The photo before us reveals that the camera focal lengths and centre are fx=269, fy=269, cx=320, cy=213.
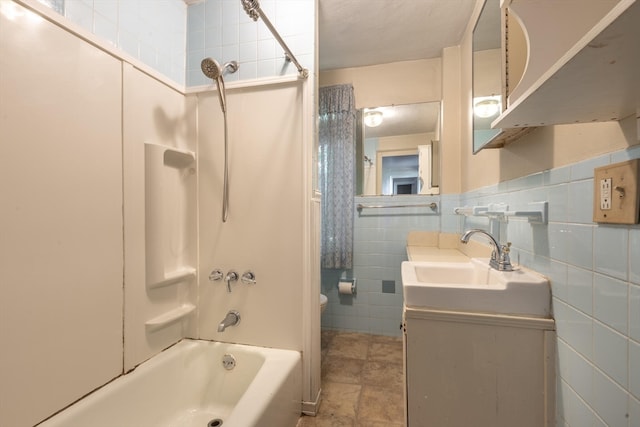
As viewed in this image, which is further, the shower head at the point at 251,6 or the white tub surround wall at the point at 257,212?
the white tub surround wall at the point at 257,212

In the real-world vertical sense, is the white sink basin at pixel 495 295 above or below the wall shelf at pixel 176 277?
above

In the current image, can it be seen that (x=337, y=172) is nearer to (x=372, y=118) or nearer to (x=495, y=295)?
(x=372, y=118)

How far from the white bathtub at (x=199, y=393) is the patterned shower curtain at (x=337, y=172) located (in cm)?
114

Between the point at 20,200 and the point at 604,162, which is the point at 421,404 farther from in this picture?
the point at 20,200

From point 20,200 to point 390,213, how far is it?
230 centimetres

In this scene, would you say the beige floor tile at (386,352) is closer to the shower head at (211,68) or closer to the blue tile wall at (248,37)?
the blue tile wall at (248,37)

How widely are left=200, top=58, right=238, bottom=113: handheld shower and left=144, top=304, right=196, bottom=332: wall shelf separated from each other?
1.19 meters

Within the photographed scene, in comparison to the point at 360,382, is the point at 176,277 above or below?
above

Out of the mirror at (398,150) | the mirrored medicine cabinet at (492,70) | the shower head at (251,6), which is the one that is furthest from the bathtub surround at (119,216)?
the mirror at (398,150)

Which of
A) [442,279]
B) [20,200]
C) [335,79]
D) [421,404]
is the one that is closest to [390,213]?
[442,279]

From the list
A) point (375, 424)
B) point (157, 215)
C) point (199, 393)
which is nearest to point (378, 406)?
point (375, 424)

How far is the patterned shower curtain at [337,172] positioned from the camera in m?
2.46

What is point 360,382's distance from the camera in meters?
1.84

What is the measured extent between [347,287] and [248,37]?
6.75 feet
